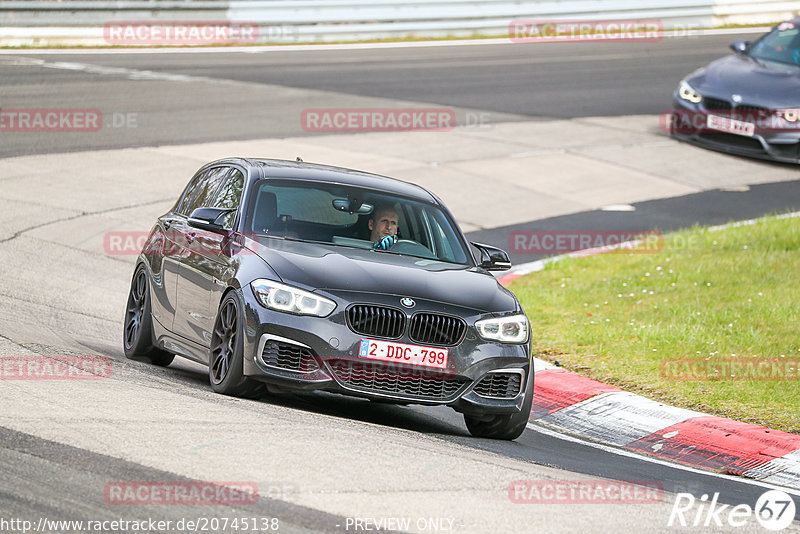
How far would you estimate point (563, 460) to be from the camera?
7.88 meters

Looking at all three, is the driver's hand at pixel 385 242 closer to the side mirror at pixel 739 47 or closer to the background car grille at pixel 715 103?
the background car grille at pixel 715 103

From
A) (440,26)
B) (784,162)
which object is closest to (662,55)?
(440,26)

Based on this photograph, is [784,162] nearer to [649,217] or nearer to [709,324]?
[649,217]

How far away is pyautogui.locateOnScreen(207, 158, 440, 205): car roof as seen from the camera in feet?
30.4

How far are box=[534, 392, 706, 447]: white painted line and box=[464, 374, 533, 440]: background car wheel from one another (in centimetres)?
81

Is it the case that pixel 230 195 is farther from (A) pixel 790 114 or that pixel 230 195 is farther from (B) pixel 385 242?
(A) pixel 790 114

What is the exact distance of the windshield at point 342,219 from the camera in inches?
350

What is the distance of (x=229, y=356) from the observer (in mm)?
8141

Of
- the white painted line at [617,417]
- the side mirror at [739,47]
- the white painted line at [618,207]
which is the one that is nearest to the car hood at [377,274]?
the white painted line at [617,417]

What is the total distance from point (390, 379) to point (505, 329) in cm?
86

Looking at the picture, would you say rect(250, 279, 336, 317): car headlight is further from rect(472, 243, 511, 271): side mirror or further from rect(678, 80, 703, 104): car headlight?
rect(678, 80, 703, 104): car headlight

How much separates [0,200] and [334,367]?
9.45 metres

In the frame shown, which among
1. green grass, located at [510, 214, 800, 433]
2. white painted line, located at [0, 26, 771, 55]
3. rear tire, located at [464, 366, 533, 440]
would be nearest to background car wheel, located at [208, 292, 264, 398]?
rear tire, located at [464, 366, 533, 440]

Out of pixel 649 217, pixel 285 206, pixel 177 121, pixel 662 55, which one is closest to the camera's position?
pixel 285 206
